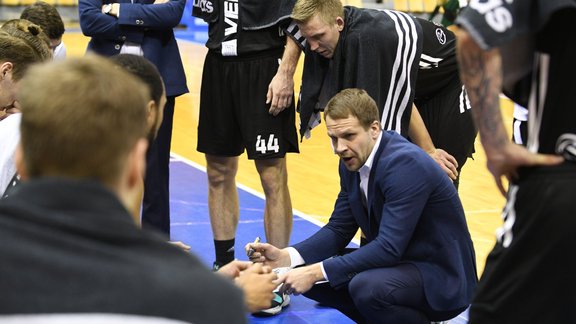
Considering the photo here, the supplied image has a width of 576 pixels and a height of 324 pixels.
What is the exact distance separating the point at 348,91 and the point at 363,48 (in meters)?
0.41

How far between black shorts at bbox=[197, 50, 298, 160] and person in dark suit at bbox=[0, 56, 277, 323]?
3.71m

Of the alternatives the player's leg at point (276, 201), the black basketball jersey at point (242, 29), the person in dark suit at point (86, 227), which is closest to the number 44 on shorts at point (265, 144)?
the player's leg at point (276, 201)

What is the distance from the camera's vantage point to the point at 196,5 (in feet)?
18.0

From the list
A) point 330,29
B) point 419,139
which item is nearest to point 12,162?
point 330,29

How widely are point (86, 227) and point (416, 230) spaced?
2963 mm

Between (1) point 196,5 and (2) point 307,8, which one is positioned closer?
(2) point 307,8

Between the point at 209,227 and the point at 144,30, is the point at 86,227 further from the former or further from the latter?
the point at 209,227

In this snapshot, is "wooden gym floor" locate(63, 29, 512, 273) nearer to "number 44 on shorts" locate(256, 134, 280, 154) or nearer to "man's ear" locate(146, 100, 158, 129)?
"number 44 on shorts" locate(256, 134, 280, 154)

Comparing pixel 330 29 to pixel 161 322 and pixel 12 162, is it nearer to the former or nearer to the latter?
pixel 12 162

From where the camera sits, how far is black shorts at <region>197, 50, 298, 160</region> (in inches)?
206

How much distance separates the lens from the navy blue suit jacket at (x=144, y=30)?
18.1 ft

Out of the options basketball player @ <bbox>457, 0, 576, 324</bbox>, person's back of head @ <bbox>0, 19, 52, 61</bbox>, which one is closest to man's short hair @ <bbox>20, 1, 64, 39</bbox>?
person's back of head @ <bbox>0, 19, 52, 61</bbox>

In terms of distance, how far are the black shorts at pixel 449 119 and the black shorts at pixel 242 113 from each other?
0.79 m

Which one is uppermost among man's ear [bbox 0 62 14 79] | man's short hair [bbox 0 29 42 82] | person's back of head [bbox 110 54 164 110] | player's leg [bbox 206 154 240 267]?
person's back of head [bbox 110 54 164 110]
